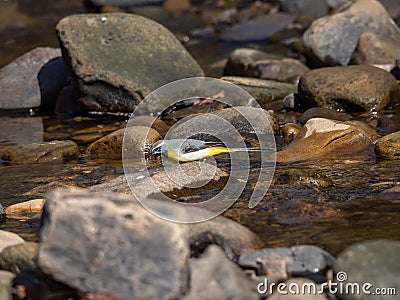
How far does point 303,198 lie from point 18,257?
2099 millimetres

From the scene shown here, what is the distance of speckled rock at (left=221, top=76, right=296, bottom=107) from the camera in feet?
29.7

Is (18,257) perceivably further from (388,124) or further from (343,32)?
(343,32)

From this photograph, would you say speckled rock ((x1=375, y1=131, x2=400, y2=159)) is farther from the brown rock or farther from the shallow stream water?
the brown rock

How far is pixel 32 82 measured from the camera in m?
9.92

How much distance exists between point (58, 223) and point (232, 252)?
105 centimetres

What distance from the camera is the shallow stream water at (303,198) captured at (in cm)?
471

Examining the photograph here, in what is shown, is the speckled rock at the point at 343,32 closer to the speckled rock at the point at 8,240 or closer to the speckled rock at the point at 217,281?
the speckled rock at the point at 8,240

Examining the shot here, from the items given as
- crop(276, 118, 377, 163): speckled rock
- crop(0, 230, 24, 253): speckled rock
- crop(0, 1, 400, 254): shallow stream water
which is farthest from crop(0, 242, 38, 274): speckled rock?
crop(276, 118, 377, 163): speckled rock

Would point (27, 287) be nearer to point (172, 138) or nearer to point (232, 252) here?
point (232, 252)

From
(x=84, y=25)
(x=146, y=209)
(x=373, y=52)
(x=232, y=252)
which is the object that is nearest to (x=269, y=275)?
(x=232, y=252)

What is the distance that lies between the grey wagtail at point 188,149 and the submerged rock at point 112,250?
2.93 metres

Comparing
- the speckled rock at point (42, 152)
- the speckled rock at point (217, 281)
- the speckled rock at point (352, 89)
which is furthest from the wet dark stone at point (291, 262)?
the speckled rock at point (352, 89)

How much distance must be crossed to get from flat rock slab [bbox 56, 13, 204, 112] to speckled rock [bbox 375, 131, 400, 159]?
3245mm

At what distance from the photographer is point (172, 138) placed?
727cm
